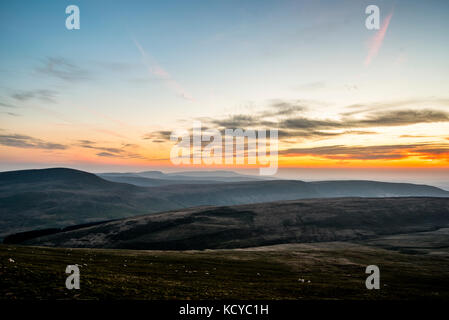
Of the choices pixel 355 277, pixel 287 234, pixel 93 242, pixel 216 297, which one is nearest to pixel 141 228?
pixel 93 242

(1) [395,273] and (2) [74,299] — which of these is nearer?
(2) [74,299]

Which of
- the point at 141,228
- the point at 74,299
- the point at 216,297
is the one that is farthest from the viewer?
the point at 141,228

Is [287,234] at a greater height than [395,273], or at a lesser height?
lesser

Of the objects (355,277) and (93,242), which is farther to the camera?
(93,242)
